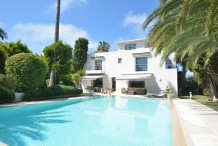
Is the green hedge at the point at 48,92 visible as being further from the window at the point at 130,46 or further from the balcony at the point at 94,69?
the window at the point at 130,46

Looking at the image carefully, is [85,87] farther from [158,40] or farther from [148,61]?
[158,40]

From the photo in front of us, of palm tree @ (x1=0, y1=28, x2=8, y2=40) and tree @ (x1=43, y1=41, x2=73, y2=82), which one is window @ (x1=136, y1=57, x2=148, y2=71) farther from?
palm tree @ (x1=0, y1=28, x2=8, y2=40)

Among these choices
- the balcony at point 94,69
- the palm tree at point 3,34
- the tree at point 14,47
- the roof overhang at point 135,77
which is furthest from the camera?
the balcony at point 94,69

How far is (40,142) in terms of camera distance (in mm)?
9633

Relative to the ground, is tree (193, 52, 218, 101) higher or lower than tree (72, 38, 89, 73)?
lower

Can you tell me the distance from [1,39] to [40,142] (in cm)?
2669

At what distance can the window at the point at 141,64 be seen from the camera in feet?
143

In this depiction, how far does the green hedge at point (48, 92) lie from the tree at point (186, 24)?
643 inches

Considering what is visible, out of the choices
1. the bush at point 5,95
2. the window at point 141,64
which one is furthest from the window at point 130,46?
the bush at point 5,95

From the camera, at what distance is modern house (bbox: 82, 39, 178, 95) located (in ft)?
134

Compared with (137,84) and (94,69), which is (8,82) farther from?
(94,69)

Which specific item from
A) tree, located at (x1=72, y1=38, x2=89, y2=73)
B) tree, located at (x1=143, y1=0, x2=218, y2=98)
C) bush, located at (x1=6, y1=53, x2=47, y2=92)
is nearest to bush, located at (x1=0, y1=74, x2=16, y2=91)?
bush, located at (x1=6, y1=53, x2=47, y2=92)

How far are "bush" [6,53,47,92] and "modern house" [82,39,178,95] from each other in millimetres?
20182

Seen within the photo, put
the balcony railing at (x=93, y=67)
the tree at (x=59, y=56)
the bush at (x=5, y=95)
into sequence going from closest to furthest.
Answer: the bush at (x=5, y=95)
the tree at (x=59, y=56)
the balcony railing at (x=93, y=67)
